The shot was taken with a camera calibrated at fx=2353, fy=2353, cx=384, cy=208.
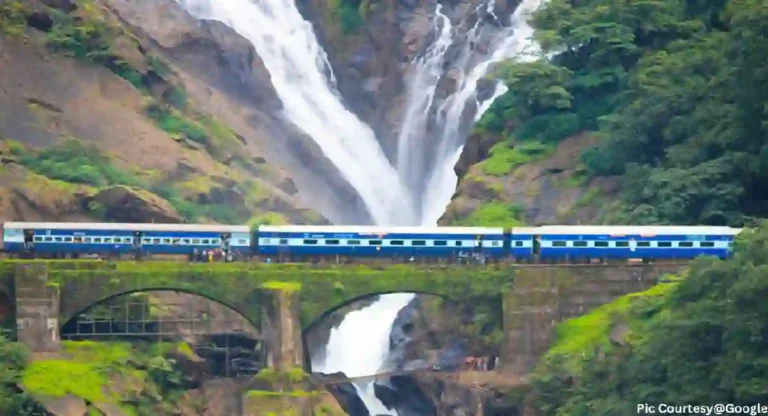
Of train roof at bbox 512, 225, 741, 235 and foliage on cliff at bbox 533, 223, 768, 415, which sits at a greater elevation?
A: train roof at bbox 512, 225, 741, 235

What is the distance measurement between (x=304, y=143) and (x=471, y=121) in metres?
9.91

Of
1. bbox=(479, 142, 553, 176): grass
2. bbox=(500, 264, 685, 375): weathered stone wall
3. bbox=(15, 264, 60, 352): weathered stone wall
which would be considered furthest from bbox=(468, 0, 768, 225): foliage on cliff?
bbox=(15, 264, 60, 352): weathered stone wall

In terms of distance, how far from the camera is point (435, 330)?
11006cm

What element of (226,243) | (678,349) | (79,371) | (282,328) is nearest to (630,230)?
(678,349)

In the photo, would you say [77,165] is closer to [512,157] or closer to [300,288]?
[512,157]

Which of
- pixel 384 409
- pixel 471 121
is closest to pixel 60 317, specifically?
pixel 384 409

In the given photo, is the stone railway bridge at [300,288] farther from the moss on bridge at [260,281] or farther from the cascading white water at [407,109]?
the cascading white water at [407,109]

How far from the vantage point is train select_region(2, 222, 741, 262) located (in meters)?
101

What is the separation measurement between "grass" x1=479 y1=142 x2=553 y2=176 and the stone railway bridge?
14.7 meters

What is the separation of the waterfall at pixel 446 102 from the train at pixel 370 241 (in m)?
26.4

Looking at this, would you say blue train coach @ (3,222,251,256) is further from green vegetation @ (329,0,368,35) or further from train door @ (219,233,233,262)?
green vegetation @ (329,0,368,35)

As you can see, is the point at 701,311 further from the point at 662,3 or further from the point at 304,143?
the point at 304,143

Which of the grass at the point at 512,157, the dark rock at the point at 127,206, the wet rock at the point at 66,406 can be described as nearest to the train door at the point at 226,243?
the dark rock at the point at 127,206

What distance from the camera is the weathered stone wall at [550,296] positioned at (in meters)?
99.7
